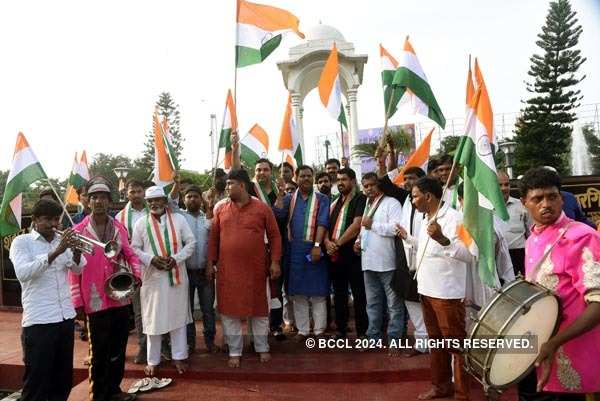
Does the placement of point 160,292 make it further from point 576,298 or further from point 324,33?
point 324,33

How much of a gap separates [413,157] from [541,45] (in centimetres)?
2322

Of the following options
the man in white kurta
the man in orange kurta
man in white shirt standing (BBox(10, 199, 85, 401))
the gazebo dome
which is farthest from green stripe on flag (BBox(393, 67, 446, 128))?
the gazebo dome

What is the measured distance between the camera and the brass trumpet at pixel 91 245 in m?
3.24

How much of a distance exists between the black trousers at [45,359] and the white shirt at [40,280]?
0.06m

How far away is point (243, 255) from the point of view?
4.23m

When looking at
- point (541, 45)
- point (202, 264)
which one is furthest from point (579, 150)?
point (202, 264)

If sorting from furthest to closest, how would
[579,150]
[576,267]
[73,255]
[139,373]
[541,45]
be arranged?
[579,150], [541,45], [139,373], [73,255], [576,267]

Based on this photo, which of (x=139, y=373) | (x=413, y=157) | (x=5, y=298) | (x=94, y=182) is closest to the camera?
(x=94, y=182)

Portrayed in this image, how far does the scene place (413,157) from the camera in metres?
5.09

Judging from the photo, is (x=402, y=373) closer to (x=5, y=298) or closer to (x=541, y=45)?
(x=5, y=298)

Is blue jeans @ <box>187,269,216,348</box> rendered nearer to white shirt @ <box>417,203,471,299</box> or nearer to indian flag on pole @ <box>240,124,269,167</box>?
indian flag on pole @ <box>240,124,269,167</box>

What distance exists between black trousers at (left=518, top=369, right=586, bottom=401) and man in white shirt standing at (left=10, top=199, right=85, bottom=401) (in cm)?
287

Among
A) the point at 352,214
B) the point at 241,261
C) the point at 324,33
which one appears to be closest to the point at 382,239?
the point at 352,214

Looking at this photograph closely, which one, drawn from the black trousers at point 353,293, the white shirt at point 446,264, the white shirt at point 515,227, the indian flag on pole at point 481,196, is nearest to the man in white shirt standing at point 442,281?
the white shirt at point 446,264
